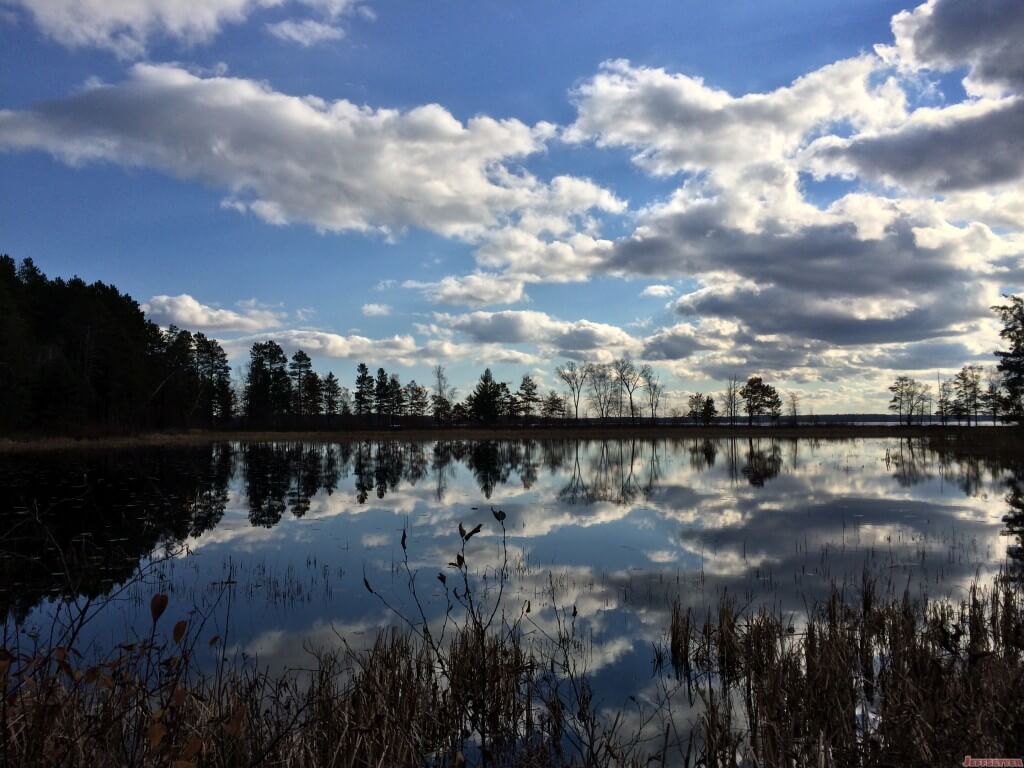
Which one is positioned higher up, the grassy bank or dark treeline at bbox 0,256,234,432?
dark treeline at bbox 0,256,234,432

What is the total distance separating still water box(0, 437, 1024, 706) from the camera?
9.68m

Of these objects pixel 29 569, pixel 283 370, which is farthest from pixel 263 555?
pixel 283 370

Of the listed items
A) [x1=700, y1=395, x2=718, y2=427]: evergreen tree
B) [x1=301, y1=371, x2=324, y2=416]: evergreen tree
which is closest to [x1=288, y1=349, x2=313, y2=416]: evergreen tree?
[x1=301, y1=371, x2=324, y2=416]: evergreen tree

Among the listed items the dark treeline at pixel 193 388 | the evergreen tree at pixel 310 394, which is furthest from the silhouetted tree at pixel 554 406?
the evergreen tree at pixel 310 394

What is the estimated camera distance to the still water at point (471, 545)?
9680 mm

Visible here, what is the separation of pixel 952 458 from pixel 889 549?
37478 millimetres

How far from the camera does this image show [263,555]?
47.8 ft

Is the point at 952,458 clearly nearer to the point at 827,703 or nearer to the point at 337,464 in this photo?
the point at 337,464

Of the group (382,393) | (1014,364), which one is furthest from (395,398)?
(1014,364)

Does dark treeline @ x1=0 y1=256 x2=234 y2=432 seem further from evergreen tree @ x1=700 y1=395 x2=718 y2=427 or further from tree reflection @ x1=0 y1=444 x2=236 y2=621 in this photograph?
evergreen tree @ x1=700 y1=395 x2=718 y2=427

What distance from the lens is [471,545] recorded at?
16.2 metres

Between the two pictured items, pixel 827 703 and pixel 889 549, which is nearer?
pixel 827 703

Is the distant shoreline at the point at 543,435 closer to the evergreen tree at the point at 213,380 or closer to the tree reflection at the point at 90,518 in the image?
the evergreen tree at the point at 213,380

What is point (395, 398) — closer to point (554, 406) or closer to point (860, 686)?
point (554, 406)
